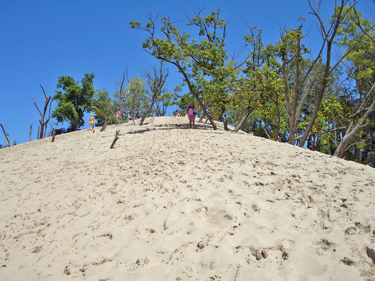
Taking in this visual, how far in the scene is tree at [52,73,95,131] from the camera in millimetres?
24938

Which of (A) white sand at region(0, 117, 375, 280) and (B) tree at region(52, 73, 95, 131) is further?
(B) tree at region(52, 73, 95, 131)

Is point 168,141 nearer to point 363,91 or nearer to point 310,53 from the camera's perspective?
point 310,53

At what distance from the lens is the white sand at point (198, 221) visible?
8.19 ft

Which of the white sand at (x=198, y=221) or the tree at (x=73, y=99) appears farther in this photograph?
the tree at (x=73, y=99)

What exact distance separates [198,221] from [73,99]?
87.8 ft

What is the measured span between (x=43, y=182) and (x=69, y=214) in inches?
94.6

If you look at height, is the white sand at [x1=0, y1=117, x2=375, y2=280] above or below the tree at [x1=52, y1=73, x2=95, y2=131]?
below

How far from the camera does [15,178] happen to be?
6.76 metres

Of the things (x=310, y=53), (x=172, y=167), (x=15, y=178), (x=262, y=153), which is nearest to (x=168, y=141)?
(x=172, y=167)

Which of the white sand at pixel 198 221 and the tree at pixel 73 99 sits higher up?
the tree at pixel 73 99

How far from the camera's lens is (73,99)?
26.2 m

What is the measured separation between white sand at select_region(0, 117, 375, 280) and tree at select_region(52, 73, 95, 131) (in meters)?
20.8

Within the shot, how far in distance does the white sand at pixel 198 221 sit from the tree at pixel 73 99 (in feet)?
68.4

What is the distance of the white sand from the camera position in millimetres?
2496
